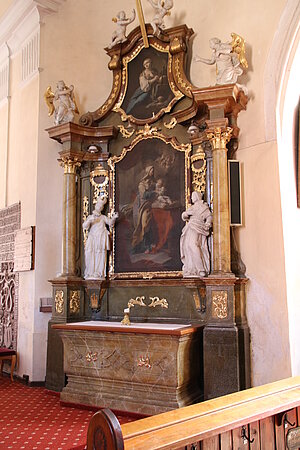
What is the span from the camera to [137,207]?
6.71 metres

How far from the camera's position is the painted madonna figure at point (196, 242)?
5930 millimetres

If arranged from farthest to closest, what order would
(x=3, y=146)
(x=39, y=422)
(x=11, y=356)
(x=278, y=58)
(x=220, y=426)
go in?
(x=3, y=146) → (x=11, y=356) → (x=278, y=58) → (x=39, y=422) → (x=220, y=426)

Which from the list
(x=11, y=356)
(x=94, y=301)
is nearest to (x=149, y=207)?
(x=94, y=301)

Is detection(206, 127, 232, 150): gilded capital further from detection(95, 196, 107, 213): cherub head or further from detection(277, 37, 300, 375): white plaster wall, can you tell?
detection(95, 196, 107, 213): cherub head

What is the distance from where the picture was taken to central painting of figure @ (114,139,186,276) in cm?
638

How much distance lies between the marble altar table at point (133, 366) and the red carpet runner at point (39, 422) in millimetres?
263

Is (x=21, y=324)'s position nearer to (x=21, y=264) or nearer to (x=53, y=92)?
(x=21, y=264)

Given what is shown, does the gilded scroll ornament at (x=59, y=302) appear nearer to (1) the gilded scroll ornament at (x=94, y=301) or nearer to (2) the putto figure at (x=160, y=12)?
(1) the gilded scroll ornament at (x=94, y=301)

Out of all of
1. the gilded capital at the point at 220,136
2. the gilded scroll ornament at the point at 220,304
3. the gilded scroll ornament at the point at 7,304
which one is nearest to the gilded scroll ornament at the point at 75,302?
the gilded scroll ornament at the point at 7,304

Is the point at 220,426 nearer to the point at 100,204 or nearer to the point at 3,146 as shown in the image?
the point at 100,204

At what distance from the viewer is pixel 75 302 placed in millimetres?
6902

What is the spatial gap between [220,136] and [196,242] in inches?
52.6

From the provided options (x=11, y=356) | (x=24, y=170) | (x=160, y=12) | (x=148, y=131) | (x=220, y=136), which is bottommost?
(x=11, y=356)

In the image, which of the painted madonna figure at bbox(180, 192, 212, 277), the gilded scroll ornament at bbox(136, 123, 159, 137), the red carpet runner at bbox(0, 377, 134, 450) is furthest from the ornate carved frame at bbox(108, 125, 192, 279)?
the red carpet runner at bbox(0, 377, 134, 450)
